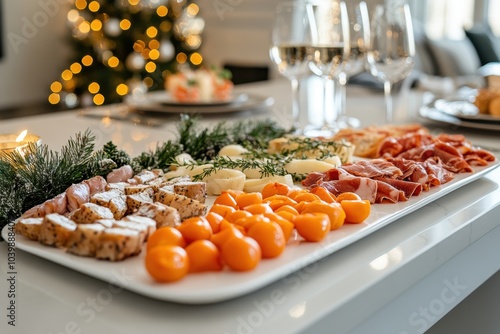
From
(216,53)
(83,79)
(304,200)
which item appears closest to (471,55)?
(216,53)

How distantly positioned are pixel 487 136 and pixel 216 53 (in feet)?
16.6

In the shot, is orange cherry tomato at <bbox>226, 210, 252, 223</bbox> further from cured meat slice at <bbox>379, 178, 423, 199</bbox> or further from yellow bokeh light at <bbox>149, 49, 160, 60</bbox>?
yellow bokeh light at <bbox>149, 49, 160, 60</bbox>

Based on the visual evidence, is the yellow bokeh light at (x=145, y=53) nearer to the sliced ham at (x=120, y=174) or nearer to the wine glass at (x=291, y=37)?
the wine glass at (x=291, y=37)

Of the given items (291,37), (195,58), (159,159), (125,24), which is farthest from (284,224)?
(195,58)

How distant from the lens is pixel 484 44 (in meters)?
5.59

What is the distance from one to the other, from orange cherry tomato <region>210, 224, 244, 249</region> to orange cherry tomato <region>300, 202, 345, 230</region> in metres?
0.13

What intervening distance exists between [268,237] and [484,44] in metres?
5.37

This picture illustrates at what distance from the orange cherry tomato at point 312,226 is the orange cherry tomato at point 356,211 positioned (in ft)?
0.24

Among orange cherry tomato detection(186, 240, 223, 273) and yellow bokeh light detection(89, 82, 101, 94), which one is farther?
yellow bokeh light detection(89, 82, 101, 94)

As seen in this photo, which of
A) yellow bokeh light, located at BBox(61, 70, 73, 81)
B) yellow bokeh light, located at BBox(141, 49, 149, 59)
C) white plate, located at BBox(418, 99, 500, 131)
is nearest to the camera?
white plate, located at BBox(418, 99, 500, 131)

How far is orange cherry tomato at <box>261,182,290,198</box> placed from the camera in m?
0.92

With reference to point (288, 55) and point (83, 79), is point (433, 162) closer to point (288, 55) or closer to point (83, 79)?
point (288, 55)

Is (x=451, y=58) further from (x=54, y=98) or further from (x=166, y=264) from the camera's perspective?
(x=166, y=264)

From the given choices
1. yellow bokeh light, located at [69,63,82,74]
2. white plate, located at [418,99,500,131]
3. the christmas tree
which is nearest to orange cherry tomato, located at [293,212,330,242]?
white plate, located at [418,99,500,131]
